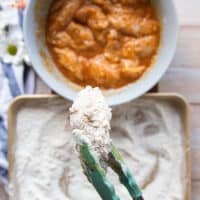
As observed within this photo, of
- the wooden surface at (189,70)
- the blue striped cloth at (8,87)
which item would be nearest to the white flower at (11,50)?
the blue striped cloth at (8,87)

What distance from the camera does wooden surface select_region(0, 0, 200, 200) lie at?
117 cm

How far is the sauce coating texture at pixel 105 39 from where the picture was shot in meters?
1.09

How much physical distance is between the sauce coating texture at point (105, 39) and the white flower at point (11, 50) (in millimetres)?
79

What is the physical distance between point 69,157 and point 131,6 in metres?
0.29

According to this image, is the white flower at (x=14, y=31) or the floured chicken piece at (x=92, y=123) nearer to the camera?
the floured chicken piece at (x=92, y=123)

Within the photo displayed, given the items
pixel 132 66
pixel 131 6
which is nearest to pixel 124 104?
pixel 132 66

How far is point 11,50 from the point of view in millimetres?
1158

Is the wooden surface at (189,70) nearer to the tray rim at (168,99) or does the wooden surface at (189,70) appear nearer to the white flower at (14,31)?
the tray rim at (168,99)

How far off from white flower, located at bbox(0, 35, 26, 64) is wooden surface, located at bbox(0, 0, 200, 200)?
0.26m

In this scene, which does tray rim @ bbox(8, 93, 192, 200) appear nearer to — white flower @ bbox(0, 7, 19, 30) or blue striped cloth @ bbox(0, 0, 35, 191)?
blue striped cloth @ bbox(0, 0, 35, 191)

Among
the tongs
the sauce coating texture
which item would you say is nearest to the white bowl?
the sauce coating texture

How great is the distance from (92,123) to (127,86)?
26cm

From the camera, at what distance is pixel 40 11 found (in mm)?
→ 1098

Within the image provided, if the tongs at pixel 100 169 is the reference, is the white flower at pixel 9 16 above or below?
above
